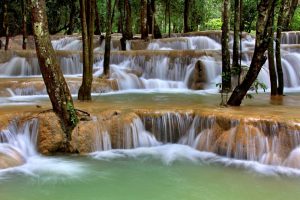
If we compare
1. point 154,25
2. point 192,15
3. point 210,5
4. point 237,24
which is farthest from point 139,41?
point 210,5

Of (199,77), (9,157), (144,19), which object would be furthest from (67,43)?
(9,157)

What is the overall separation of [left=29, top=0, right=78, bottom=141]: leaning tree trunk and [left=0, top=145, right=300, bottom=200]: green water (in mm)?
795

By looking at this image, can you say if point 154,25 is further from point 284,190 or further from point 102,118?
point 284,190

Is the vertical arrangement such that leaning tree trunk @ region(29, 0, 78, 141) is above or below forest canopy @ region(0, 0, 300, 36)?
below

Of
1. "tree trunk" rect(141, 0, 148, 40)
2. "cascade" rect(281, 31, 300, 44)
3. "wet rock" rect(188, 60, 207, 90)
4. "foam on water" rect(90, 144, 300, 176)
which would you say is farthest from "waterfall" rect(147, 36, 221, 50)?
"foam on water" rect(90, 144, 300, 176)

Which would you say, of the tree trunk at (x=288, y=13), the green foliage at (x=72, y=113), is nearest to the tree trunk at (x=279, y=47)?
the tree trunk at (x=288, y=13)

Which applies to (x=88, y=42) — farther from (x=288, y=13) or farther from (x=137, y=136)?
(x=288, y=13)

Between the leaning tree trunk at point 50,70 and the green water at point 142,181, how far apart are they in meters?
0.80

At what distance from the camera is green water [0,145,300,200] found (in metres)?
6.43

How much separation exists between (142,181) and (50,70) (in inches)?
107

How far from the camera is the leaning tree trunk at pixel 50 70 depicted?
809cm

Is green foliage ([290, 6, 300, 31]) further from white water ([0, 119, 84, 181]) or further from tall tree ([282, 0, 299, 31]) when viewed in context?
white water ([0, 119, 84, 181])

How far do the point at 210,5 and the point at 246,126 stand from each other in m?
22.4

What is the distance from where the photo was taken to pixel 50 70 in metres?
8.20
